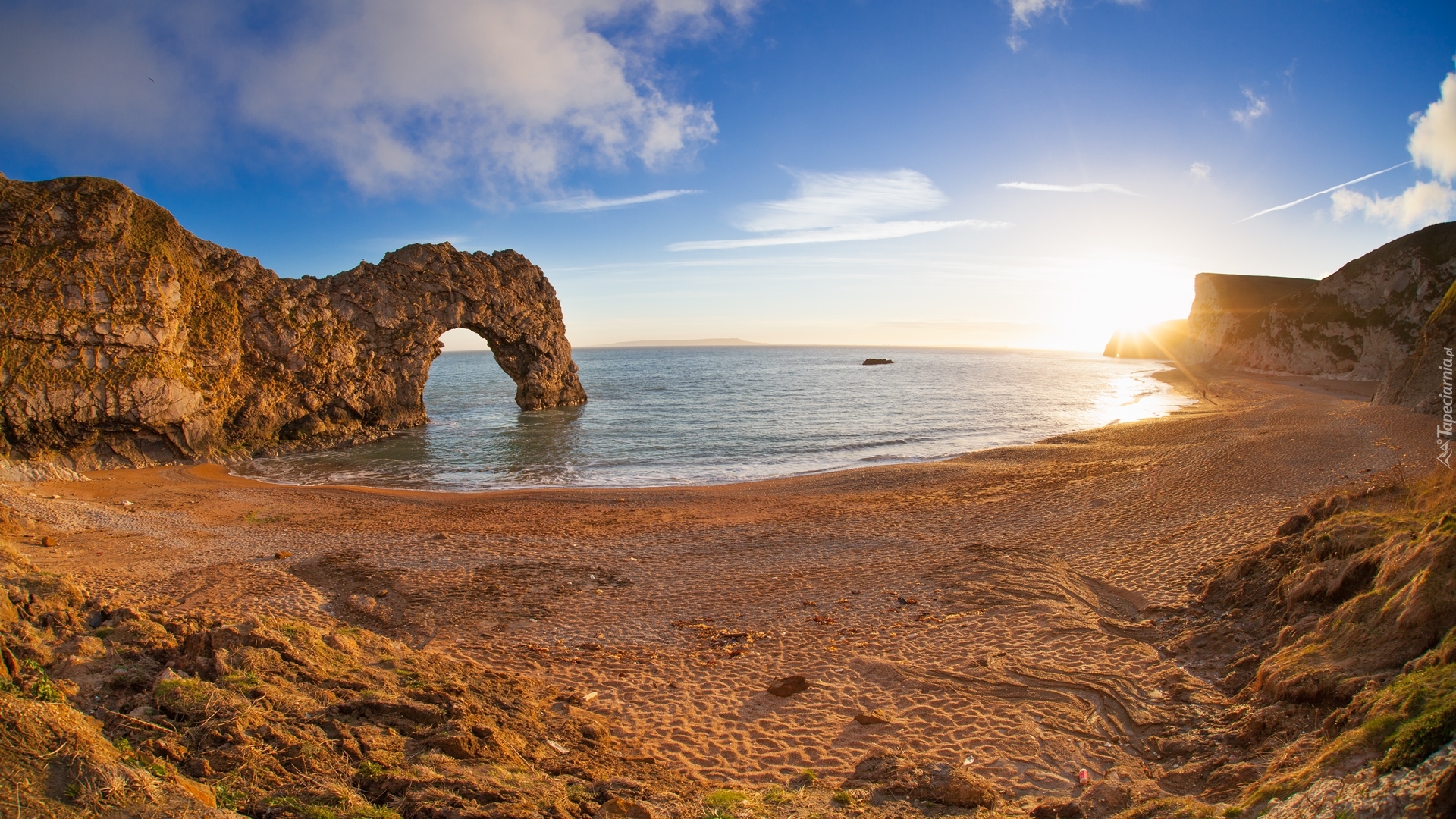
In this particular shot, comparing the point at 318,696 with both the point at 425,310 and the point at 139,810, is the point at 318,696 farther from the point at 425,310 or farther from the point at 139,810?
the point at 425,310

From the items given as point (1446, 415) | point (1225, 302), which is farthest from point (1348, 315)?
point (1446, 415)

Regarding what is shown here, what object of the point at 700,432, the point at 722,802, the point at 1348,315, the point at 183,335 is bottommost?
the point at 722,802

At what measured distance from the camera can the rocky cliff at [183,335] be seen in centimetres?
2005

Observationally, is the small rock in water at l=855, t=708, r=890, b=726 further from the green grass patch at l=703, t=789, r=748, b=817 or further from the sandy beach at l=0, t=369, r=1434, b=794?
the green grass patch at l=703, t=789, r=748, b=817

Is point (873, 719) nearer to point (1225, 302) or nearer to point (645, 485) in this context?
point (645, 485)

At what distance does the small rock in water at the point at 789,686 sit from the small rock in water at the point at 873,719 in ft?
2.91

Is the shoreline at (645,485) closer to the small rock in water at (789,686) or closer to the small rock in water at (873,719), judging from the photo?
the small rock in water at (789,686)

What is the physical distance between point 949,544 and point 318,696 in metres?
11.8

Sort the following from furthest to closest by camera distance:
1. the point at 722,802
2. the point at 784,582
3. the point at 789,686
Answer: the point at 784,582 → the point at 789,686 → the point at 722,802

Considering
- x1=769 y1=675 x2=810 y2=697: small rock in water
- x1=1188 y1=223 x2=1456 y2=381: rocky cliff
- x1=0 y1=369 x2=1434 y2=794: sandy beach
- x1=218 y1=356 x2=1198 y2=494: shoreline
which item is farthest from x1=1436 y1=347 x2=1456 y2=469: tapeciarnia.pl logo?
x1=769 y1=675 x2=810 y2=697: small rock in water

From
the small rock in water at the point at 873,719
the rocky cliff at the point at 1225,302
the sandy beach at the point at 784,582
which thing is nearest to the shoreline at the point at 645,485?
the sandy beach at the point at 784,582

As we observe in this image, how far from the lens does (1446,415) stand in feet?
63.9

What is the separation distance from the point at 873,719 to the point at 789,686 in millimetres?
1170

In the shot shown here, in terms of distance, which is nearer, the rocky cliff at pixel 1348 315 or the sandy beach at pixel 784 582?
the sandy beach at pixel 784 582
